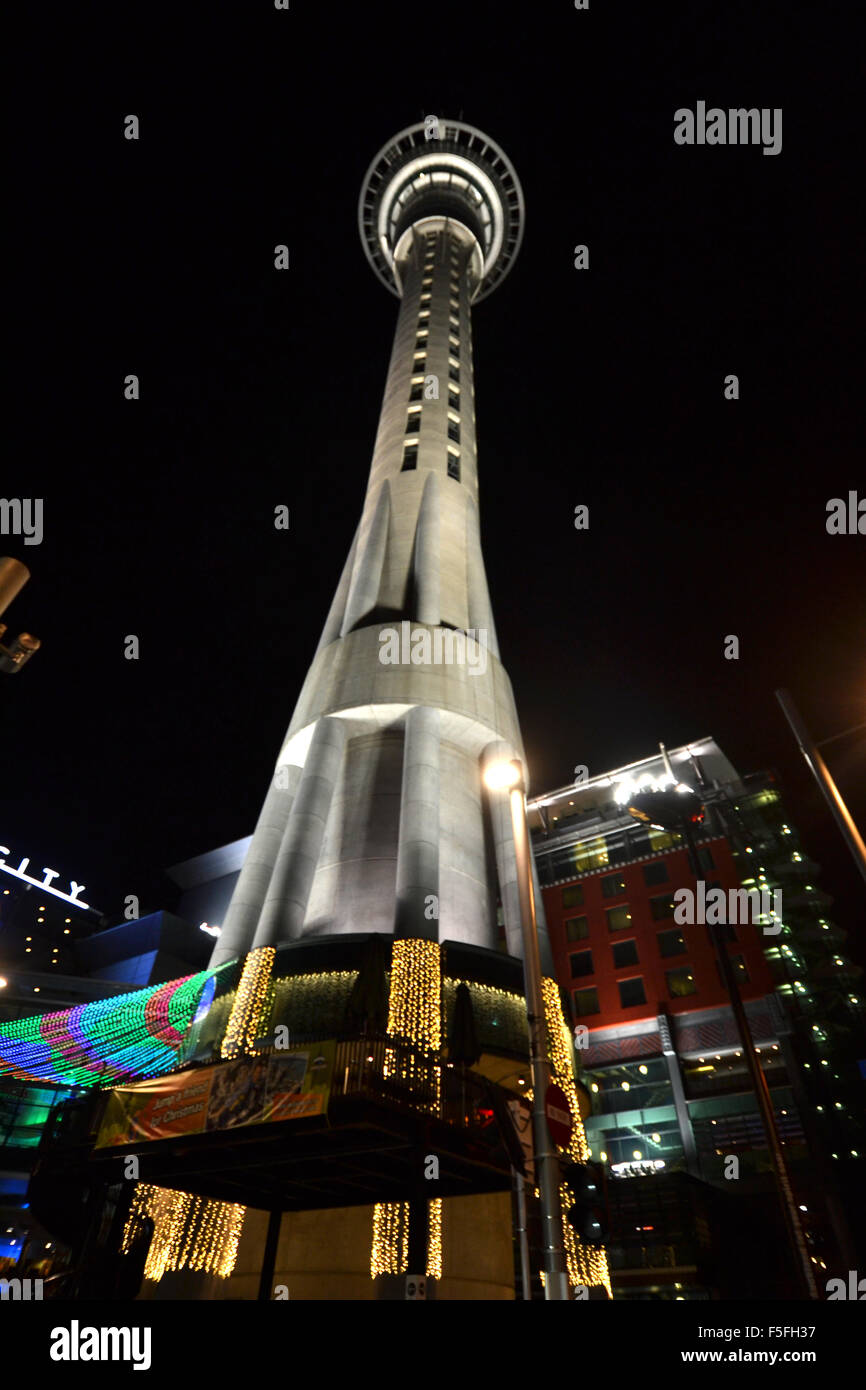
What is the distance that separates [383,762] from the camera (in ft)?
94.5

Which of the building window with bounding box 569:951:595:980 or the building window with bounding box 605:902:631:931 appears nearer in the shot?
the building window with bounding box 569:951:595:980

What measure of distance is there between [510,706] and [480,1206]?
58.7 ft

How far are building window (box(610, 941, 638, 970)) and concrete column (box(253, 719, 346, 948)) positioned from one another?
36.8 m

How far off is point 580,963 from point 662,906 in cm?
740

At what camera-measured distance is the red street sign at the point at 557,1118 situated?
377 inches

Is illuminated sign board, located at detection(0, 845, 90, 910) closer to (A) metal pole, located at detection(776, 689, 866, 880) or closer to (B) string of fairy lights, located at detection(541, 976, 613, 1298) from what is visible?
(B) string of fairy lights, located at detection(541, 976, 613, 1298)

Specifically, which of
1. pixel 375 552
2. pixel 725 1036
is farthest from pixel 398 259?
pixel 725 1036

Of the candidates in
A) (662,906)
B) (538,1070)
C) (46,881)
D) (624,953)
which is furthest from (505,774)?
(46,881)

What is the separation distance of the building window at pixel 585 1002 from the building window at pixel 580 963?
1.57 m

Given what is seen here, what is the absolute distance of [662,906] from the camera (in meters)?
58.1

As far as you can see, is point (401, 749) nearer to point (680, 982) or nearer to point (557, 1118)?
point (557, 1118)

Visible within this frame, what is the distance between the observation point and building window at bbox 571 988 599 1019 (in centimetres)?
5516

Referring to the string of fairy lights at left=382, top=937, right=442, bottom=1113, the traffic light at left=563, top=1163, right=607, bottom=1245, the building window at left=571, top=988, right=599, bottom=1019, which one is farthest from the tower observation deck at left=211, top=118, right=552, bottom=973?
the building window at left=571, top=988, right=599, bottom=1019

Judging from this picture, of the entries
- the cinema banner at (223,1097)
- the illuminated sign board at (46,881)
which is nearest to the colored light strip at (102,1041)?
the cinema banner at (223,1097)
